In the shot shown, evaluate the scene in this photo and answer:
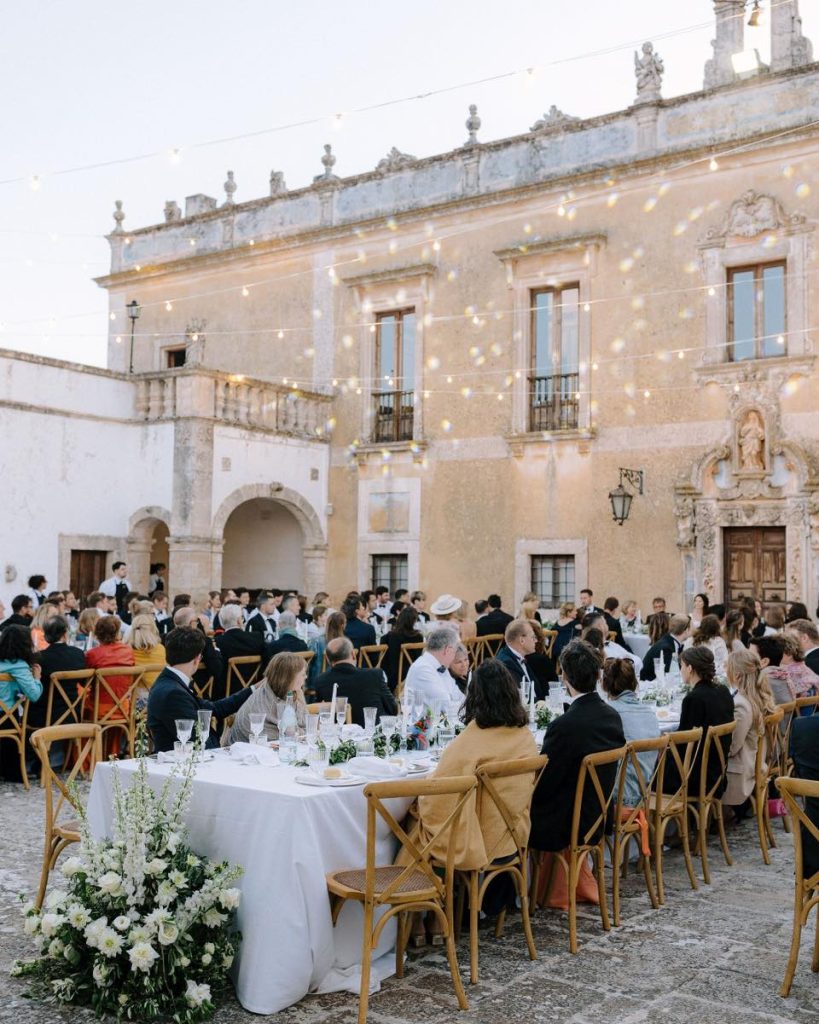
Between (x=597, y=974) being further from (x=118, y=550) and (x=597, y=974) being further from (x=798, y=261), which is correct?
(x=118, y=550)

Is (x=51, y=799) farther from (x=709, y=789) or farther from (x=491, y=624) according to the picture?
(x=491, y=624)

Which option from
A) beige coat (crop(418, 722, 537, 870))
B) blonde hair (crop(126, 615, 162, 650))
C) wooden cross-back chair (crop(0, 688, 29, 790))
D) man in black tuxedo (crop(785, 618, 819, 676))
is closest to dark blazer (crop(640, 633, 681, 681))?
man in black tuxedo (crop(785, 618, 819, 676))

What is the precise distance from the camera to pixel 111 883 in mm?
3623

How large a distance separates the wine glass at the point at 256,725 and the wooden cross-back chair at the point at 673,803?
74.8 inches

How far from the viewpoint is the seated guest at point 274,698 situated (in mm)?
5234

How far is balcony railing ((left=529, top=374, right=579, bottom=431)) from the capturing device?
15539 mm

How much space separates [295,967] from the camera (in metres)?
3.79

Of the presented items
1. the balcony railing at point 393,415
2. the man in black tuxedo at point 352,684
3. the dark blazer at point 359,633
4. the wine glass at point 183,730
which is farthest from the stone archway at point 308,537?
the wine glass at point 183,730

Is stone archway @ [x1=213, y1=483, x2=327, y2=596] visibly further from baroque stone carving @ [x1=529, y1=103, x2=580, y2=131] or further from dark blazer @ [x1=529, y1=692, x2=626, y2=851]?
dark blazer @ [x1=529, y1=692, x2=626, y2=851]

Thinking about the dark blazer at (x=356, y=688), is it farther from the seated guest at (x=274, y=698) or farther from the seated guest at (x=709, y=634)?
the seated guest at (x=709, y=634)

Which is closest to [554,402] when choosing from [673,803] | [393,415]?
[393,415]

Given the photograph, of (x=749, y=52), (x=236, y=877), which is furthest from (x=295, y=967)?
(x=749, y=52)

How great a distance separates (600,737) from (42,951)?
2.38 metres

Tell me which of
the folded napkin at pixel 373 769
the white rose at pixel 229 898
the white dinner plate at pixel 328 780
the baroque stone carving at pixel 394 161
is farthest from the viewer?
the baroque stone carving at pixel 394 161
